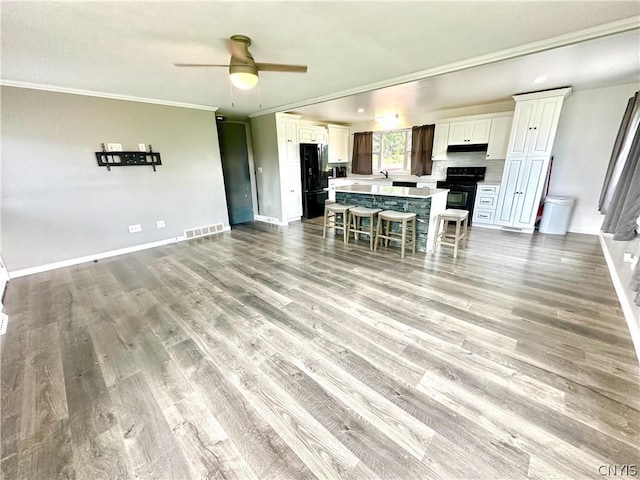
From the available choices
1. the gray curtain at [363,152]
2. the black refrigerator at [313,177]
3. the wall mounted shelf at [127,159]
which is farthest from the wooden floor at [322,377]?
the gray curtain at [363,152]

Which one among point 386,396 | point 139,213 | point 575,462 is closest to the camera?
point 575,462

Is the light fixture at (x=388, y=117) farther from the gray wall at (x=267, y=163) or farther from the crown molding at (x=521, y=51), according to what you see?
the gray wall at (x=267, y=163)

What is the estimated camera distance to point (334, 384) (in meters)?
1.64

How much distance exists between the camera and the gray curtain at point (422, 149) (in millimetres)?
5910

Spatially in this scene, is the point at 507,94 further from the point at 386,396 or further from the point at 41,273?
the point at 41,273

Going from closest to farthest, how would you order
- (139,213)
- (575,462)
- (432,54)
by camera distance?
(575,462), (432,54), (139,213)

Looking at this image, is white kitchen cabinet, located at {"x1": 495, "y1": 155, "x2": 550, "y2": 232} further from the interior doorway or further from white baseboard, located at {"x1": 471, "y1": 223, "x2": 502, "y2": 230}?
the interior doorway

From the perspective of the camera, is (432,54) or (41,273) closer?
(432,54)

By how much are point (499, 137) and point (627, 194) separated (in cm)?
333

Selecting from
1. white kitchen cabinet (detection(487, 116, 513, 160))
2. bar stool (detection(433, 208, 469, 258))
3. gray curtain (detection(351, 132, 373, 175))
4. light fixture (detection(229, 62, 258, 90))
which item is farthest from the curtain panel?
gray curtain (detection(351, 132, 373, 175))

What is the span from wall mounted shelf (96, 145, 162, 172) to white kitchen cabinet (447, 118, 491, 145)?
19.5 feet

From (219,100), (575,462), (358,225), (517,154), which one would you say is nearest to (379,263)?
(358,225)

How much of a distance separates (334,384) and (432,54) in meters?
3.33

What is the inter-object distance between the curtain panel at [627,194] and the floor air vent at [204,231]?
18.9ft
